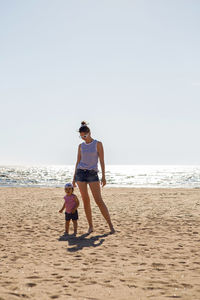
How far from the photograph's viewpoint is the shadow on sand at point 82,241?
211 inches

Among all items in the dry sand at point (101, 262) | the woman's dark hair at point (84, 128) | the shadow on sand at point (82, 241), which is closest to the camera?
the dry sand at point (101, 262)

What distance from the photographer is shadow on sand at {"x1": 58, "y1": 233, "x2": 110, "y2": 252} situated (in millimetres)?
5352

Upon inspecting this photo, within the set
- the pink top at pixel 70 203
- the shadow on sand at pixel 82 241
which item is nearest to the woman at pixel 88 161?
the pink top at pixel 70 203

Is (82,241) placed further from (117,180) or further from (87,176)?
(117,180)

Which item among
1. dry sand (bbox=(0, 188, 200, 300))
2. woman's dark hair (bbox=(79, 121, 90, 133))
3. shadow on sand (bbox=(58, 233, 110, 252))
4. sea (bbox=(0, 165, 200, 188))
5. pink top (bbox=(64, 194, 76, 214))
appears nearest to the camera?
dry sand (bbox=(0, 188, 200, 300))

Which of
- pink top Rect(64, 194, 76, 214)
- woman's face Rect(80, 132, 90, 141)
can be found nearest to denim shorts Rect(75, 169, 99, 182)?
pink top Rect(64, 194, 76, 214)

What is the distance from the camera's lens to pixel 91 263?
14.3 feet

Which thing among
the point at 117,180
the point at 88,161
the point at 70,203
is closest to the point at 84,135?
the point at 88,161

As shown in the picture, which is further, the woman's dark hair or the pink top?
the pink top

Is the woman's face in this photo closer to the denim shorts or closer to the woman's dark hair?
the woman's dark hair

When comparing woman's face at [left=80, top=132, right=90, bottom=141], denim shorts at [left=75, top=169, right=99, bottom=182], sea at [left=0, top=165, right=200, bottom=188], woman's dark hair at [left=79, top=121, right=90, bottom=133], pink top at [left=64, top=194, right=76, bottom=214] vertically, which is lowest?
sea at [left=0, top=165, right=200, bottom=188]

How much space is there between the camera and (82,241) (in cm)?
574

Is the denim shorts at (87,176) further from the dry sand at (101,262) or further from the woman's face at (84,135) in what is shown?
the dry sand at (101,262)

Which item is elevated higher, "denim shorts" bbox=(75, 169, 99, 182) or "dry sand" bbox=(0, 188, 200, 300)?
"denim shorts" bbox=(75, 169, 99, 182)
